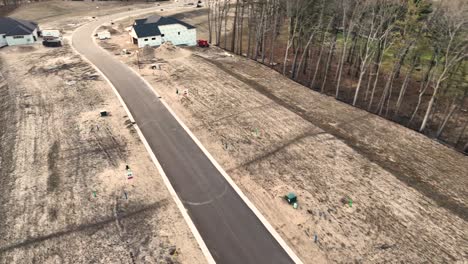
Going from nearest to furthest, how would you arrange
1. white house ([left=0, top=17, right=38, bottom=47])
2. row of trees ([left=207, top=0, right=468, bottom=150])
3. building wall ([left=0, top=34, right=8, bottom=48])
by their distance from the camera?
row of trees ([left=207, top=0, right=468, bottom=150]) < building wall ([left=0, top=34, right=8, bottom=48]) < white house ([left=0, top=17, right=38, bottom=47])

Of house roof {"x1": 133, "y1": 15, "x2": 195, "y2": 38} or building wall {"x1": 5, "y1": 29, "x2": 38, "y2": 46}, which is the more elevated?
house roof {"x1": 133, "y1": 15, "x2": 195, "y2": 38}

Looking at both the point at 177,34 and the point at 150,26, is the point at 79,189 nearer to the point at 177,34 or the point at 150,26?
the point at 177,34

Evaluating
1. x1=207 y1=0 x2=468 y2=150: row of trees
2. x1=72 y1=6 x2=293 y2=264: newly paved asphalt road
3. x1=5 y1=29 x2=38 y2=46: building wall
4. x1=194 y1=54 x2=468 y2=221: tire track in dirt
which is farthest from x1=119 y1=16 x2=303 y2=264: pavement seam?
x1=5 y1=29 x2=38 y2=46: building wall

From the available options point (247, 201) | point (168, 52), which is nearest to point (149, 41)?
point (168, 52)

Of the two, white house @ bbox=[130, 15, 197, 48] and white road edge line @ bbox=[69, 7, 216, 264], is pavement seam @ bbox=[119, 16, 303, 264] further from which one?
white house @ bbox=[130, 15, 197, 48]

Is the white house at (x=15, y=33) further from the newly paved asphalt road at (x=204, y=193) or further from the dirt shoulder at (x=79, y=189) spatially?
the newly paved asphalt road at (x=204, y=193)

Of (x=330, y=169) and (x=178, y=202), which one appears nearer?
(x=178, y=202)
